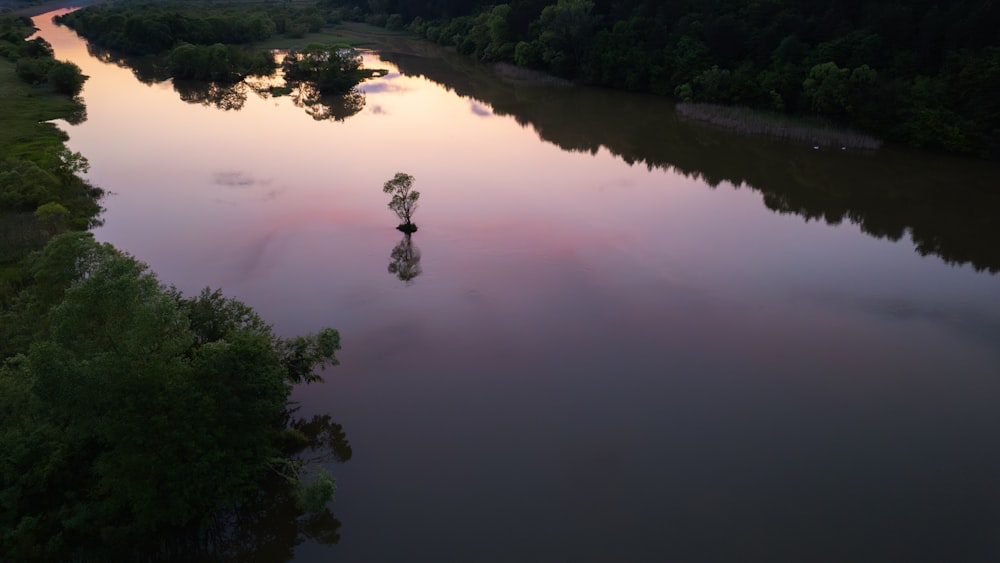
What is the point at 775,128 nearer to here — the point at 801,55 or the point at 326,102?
the point at 801,55

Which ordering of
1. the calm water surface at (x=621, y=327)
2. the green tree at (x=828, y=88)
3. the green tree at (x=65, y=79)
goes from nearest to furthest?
the calm water surface at (x=621, y=327) → the green tree at (x=828, y=88) → the green tree at (x=65, y=79)

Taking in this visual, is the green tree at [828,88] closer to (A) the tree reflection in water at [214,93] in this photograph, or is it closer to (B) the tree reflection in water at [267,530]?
(B) the tree reflection in water at [267,530]

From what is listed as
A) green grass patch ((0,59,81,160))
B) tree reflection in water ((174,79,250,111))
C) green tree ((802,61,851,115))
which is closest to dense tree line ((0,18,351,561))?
green grass patch ((0,59,81,160))

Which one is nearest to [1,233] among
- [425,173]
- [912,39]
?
[425,173]

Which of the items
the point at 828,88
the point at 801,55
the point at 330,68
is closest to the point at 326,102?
the point at 330,68

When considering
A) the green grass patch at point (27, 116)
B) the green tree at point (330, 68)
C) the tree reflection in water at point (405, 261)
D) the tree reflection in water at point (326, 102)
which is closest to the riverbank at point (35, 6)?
the green grass patch at point (27, 116)

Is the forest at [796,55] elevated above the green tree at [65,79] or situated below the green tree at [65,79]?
above
